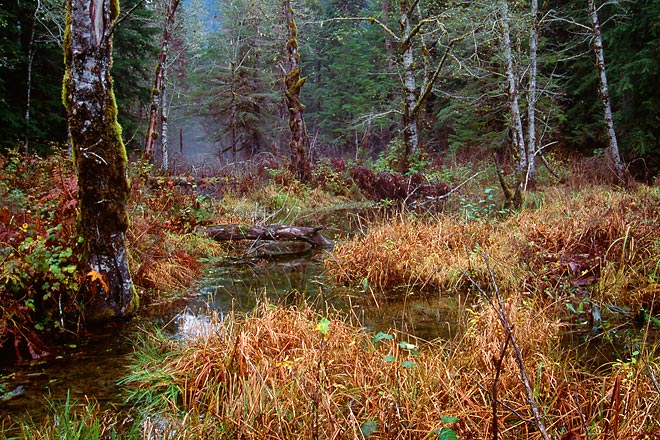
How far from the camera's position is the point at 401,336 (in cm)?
440

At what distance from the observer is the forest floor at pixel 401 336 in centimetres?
256

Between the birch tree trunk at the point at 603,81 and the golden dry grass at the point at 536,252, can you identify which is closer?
the golden dry grass at the point at 536,252

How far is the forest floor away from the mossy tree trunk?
9.4 inches

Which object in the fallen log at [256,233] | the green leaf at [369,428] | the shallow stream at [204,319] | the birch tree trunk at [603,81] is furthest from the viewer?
the birch tree trunk at [603,81]

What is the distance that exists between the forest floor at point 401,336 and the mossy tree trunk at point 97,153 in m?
0.24

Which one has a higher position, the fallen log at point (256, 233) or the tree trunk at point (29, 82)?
the tree trunk at point (29, 82)

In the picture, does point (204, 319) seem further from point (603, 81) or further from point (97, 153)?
point (603, 81)

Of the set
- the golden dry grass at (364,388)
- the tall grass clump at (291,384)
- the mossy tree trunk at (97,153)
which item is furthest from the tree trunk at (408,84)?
the tall grass clump at (291,384)

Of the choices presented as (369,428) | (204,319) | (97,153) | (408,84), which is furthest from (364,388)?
(408,84)

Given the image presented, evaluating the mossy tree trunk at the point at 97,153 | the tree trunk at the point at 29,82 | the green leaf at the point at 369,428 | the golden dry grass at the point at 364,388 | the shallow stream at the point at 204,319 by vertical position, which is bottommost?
the shallow stream at the point at 204,319

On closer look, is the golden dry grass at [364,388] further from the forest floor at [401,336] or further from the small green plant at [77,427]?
the small green plant at [77,427]

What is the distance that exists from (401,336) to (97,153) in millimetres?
A: 3455

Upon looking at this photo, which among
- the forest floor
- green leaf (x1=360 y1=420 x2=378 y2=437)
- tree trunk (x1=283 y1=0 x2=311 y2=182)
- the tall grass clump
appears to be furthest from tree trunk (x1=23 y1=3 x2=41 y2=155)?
green leaf (x1=360 y1=420 x2=378 y2=437)

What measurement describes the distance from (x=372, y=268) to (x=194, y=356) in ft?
11.2
